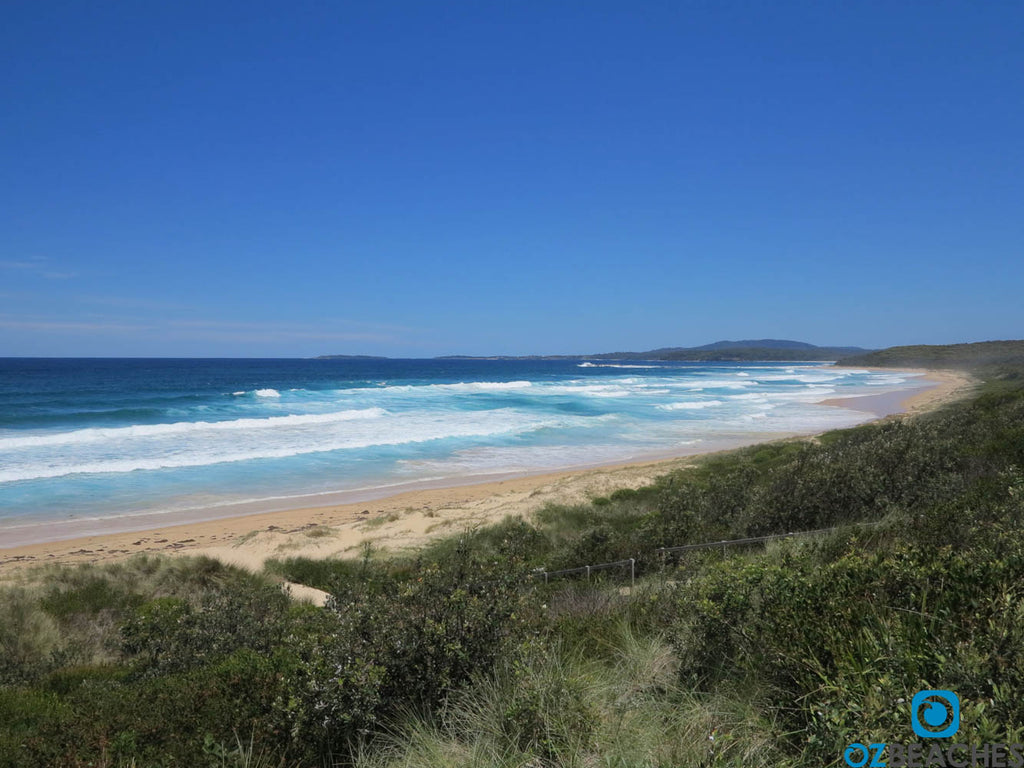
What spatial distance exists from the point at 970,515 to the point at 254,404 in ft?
165

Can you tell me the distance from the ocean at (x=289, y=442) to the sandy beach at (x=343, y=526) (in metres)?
1.32

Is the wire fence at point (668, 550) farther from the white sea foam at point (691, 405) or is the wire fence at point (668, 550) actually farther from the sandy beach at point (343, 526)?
the white sea foam at point (691, 405)

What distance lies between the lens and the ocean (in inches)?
758

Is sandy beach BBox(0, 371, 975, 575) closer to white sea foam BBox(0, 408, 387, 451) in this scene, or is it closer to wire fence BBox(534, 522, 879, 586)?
wire fence BBox(534, 522, 879, 586)

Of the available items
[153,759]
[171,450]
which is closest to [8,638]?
[153,759]

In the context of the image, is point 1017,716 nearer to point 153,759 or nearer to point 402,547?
point 153,759

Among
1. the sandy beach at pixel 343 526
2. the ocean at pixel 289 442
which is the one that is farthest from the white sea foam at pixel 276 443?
the sandy beach at pixel 343 526

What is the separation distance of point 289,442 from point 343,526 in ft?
52.0

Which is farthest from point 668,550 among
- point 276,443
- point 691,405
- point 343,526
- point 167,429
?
point 691,405

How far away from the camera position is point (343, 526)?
16.1 metres

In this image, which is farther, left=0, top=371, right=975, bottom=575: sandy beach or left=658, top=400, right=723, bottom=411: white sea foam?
left=658, top=400, right=723, bottom=411: white sea foam

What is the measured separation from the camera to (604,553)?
10.3 m

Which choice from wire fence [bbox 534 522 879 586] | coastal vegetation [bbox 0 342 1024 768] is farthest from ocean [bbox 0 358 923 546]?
coastal vegetation [bbox 0 342 1024 768]

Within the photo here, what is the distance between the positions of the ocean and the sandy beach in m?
1.32
